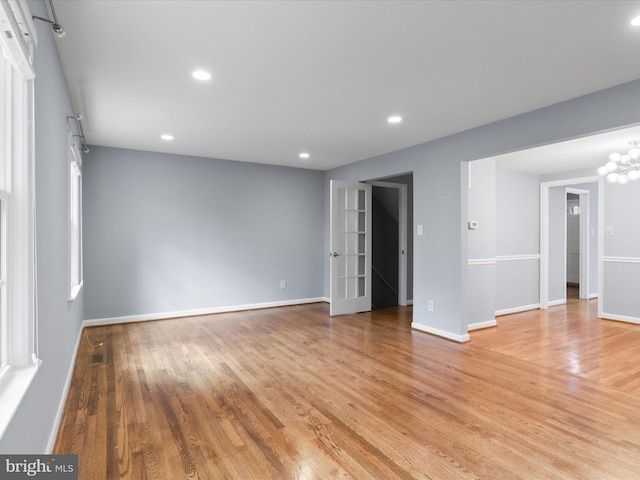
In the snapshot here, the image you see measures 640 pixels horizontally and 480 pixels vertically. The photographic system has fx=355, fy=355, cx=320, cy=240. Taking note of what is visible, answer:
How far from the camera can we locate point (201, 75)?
2.67 m

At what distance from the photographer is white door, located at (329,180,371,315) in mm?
5414

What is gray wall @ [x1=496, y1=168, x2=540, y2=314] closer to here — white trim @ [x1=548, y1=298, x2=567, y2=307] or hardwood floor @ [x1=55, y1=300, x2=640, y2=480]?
white trim @ [x1=548, y1=298, x2=567, y2=307]

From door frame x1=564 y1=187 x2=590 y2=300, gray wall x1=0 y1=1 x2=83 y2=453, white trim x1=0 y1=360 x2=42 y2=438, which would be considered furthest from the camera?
door frame x1=564 y1=187 x2=590 y2=300

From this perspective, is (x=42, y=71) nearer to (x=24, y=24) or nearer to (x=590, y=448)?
(x=24, y=24)

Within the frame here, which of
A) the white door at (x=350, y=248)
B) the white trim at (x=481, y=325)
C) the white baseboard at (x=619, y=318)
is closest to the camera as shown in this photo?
the white trim at (x=481, y=325)

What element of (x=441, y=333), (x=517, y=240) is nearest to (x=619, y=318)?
(x=517, y=240)

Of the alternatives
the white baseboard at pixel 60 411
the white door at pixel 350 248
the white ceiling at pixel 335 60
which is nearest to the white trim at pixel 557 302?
the white door at pixel 350 248

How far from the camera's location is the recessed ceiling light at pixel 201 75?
2628 millimetres

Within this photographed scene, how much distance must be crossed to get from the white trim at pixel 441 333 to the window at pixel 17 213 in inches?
153

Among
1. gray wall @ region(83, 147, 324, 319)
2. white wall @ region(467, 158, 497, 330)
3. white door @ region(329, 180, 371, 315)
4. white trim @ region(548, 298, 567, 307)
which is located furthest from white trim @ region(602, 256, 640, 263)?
gray wall @ region(83, 147, 324, 319)

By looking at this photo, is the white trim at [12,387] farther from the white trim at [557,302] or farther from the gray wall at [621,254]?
the white trim at [557,302]

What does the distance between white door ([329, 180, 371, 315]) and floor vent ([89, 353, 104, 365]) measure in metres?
2.98

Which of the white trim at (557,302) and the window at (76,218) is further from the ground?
the window at (76,218)

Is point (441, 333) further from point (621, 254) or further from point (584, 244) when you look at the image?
point (584, 244)
